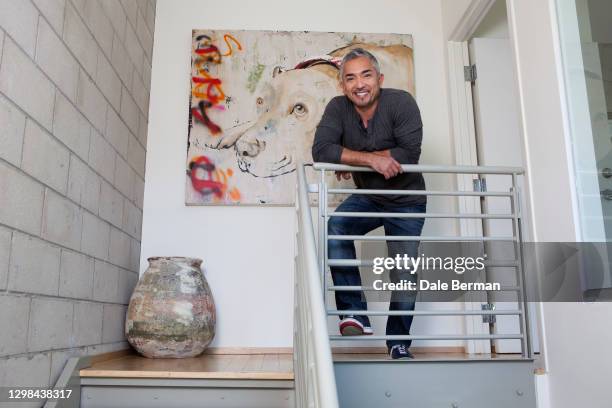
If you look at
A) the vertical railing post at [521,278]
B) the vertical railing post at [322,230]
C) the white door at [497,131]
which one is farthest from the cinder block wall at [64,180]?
the white door at [497,131]

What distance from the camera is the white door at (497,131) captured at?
312 centimetres

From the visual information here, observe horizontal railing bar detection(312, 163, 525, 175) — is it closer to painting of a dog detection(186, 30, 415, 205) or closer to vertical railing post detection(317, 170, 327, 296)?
vertical railing post detection(317, 170, 327, 296)

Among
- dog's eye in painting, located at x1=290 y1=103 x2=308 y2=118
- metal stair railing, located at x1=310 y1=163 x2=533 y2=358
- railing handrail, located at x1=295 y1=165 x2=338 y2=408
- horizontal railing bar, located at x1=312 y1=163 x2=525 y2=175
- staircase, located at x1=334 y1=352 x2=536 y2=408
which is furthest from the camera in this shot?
dog's eye in painting, located at x1=290 y1=103 x2=308 y2=118

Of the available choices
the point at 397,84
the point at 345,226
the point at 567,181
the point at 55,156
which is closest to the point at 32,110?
the point at 55,156

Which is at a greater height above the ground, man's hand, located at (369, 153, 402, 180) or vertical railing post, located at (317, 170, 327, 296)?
man's hand, located at (369, 153, 402, 180)

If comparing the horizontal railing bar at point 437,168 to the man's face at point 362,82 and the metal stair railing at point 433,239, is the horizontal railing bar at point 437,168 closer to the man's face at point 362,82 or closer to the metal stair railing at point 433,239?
the metal stair railing at point 433,239

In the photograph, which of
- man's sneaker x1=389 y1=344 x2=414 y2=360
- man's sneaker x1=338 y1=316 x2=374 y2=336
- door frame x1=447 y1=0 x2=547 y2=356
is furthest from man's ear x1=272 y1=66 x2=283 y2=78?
man's sneaker x1=389 y1=344 x2=414 y2=360

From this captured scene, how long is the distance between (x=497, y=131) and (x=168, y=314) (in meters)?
2.16

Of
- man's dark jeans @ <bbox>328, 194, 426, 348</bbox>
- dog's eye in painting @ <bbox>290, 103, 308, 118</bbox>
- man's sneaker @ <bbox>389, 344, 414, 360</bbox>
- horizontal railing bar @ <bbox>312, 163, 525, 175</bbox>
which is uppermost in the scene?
dog's eye in painting @ <bbox>290, 103, 308, 118</bbox>

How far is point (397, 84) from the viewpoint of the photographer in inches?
137

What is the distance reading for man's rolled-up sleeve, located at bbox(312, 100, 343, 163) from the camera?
237 cm

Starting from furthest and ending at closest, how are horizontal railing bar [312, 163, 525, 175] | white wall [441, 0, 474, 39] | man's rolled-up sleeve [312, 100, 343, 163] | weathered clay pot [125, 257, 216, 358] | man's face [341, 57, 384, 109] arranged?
white wall [441, 0, 474, 39]
weathered clay pot [125, 257, 216, 358]
man's face [341, 57, 384, 109]
man's rolled-up sleeve [312, 100, 343, 163]
horizontal railing bar [312, 163, 525, 175]

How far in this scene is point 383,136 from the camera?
249 cm

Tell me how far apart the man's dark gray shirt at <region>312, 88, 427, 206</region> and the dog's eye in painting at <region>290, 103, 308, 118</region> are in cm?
83
